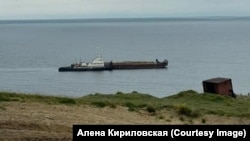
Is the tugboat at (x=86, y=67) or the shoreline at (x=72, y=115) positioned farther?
the tugboat at (x=86, y=67)

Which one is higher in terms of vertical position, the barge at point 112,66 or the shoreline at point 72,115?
the barge at point 112,66

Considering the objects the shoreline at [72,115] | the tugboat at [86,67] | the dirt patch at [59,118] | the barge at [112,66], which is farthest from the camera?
the barge at [112,66]

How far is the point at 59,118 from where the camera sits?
12414mm

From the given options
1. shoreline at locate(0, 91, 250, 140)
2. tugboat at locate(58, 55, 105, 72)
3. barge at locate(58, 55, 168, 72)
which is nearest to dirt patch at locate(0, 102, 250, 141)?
shoreline at locate(0, 91, 250, 140)

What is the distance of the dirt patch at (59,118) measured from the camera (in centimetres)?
Answer: 1076

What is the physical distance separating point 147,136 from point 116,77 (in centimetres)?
5838

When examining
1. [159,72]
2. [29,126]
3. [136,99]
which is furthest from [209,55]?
[29,126]

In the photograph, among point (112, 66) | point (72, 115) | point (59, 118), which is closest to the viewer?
point (59, 118)

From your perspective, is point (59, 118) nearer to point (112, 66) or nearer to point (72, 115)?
point (72, 115)

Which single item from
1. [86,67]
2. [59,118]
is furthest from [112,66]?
[59,118]

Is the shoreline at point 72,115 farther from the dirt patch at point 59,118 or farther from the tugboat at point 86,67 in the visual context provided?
the tugboat at point 86,67

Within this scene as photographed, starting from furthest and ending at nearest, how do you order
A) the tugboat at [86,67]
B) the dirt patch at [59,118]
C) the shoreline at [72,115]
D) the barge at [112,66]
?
the barge at [112,66]
the tugboat at [86,67]
the shoreline at [72,115]
the dirt patch at [59,118]

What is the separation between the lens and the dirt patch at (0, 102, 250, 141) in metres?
10.8

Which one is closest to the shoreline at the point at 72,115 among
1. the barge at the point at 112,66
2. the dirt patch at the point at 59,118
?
the dirt patch at the point at 59,118
